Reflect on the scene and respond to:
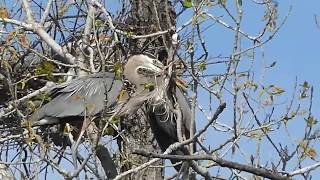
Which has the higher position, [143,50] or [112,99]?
[143,50]

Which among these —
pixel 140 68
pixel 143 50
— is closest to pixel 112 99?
pixel 140 68

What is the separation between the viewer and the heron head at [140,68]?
5.01 metres

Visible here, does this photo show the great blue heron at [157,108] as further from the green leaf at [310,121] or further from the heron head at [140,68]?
the green leaf at [310,121]

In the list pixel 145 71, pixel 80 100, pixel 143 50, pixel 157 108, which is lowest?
pixel 157 108

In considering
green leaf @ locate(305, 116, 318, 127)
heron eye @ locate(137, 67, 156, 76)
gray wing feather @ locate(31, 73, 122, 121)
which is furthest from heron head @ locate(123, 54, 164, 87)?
green leaf @ locate(305, 116, 318, 127)

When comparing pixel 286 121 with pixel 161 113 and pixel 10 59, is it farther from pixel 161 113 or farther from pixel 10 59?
pixel 10 59

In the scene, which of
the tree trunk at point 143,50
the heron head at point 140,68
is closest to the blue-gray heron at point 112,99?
the heron head at point 140,68

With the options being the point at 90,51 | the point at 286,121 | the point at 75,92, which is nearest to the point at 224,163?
the point at 286,121

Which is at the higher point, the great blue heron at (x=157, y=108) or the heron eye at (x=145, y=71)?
the heron eye at (x=145, y=71)

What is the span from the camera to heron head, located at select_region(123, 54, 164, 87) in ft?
16.4

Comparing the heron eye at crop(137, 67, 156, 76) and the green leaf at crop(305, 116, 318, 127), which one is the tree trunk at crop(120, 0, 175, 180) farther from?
the green leaf at crop(305, 116, 318, 127)

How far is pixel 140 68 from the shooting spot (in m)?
5.01

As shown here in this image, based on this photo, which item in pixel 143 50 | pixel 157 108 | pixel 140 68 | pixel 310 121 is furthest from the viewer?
pixel 143 50

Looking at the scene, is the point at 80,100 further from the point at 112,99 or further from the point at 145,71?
the point at 145,71
